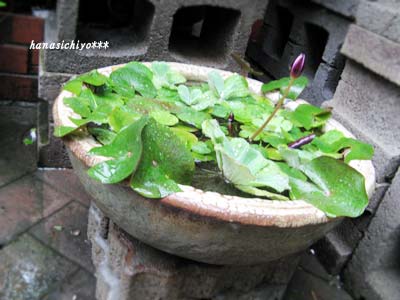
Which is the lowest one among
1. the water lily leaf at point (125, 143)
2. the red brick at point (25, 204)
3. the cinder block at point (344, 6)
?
the red brick at point (25, 204)

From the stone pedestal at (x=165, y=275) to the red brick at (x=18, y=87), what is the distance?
1112 mm

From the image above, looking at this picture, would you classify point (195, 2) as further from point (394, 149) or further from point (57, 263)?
point (57, 263)

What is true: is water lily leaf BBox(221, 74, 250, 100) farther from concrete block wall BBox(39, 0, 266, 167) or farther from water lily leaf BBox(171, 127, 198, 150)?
concrete block wall BBox(39, 0, 266, 167)

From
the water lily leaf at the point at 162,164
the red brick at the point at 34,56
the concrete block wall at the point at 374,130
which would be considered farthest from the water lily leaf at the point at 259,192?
the red brick at the point at 34,56

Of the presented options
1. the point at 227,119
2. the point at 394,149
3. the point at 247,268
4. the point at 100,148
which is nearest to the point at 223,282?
the point at 247,268

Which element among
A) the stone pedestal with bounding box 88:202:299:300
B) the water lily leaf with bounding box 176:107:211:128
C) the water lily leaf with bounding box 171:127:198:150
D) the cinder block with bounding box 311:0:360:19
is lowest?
the stone pedestal with bounding box 88:202:299:300

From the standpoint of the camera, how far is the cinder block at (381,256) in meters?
1.44

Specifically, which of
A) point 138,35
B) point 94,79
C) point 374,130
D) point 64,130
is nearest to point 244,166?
point 64,130

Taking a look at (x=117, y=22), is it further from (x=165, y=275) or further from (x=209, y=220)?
(x=209, y=220)

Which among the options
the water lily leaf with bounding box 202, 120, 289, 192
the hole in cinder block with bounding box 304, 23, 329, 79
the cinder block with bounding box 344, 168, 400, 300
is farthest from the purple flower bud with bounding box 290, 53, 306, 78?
the hole in cinder block with bounding box 304, 23, 329, 79

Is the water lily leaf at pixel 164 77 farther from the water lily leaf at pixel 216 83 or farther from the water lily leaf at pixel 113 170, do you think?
the water lily leaf at pixel 113 170

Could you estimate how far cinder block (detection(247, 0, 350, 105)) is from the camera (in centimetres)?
171

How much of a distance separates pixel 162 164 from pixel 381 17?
0.97m

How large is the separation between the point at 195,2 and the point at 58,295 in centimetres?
112
